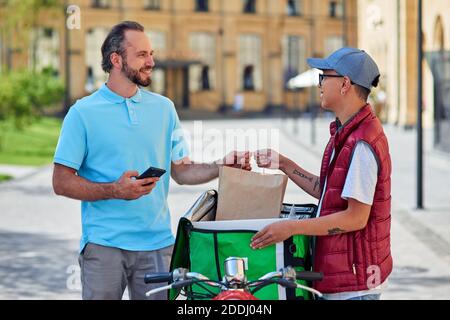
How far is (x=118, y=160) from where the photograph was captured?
518 centimetres

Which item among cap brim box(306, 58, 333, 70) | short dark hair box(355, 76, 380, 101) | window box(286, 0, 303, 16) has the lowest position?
short dark hair box(355, 76, 380, 101)

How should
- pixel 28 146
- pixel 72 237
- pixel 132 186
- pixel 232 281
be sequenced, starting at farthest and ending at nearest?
pixel 28 146 → pixel 72 237 → pixel 132 186 → pixel 232 281

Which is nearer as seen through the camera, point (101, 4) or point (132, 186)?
point (132, 186)

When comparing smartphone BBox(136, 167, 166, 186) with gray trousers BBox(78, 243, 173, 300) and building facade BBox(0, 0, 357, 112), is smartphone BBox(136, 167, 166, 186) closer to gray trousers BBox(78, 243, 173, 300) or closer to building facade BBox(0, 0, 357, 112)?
gray trousers BBox(78, 243, 173, 300)

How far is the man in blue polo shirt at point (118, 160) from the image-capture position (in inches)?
203

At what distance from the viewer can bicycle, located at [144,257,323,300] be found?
3.93 meters

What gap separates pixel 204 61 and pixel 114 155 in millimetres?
82860

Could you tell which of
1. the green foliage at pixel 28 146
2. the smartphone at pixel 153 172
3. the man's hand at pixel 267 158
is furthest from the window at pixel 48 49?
the smartphone at pixel 153 172

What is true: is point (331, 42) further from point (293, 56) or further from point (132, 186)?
point (132, 186)

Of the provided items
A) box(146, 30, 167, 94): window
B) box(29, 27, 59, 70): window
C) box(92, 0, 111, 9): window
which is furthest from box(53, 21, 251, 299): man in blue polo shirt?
box(146, 30, 167, 94): window

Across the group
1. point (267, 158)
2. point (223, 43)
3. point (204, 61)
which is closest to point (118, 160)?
point (267, 158)

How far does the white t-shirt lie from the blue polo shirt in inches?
44.9

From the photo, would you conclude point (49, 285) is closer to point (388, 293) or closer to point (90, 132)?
point (388, 293)

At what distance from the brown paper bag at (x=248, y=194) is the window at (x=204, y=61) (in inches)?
3244
